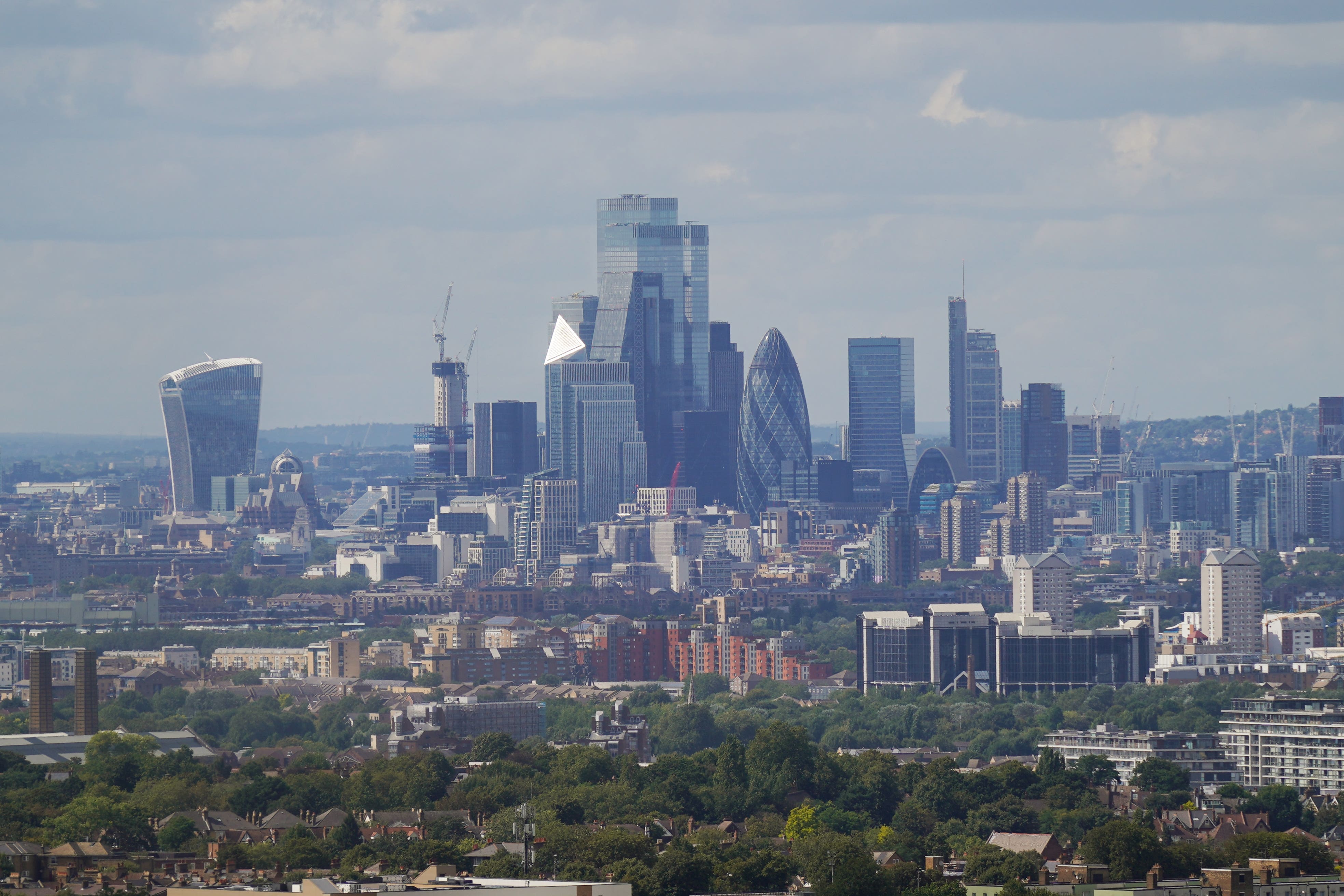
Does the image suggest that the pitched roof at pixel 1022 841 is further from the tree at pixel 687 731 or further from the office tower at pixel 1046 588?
the office tower at pixel 1046 588

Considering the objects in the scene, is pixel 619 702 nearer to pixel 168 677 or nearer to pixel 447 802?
pixel 168 677

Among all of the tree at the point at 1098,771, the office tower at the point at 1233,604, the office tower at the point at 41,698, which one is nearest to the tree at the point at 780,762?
the tree at the point at 1098,771

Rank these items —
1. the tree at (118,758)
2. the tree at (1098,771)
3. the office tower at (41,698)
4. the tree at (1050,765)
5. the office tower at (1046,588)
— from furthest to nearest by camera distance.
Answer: the office tower at (1046,588) < the office tower at (41,698) < the tree at (1098,771) < the tree at (1050,765) < the tree at (118,758)

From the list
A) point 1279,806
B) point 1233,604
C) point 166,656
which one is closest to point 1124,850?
point 1279,806

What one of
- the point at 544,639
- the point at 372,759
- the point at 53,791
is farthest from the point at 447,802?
the point at 544,639

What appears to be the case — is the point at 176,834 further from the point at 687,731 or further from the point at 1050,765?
the point at 687,731

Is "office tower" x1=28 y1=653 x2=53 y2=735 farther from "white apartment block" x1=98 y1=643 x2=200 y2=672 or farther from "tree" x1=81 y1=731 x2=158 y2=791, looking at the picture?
"white apartment block" x1=98 y1=643 x2=200 y2=672
